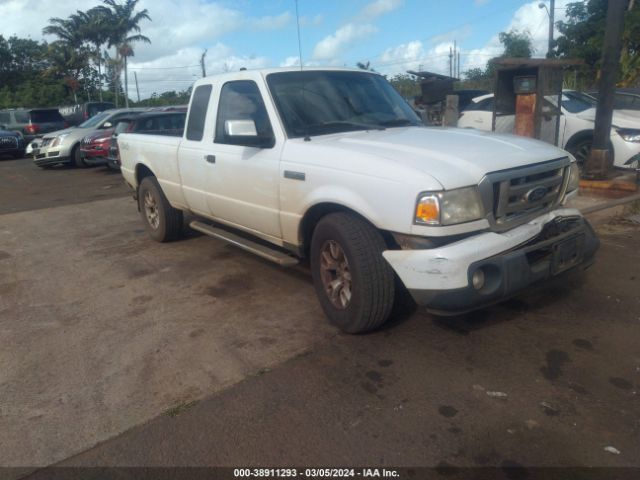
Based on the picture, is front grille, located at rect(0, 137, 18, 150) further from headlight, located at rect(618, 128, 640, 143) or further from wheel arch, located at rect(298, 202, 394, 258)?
headlight, located at rect(618, 128, 640, 143)

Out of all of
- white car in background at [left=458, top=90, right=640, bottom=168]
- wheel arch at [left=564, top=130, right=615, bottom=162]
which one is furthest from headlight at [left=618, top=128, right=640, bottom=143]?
wheel arch at [left=564, top=130, right=615, bottom=162]

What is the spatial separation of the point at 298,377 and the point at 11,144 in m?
19.7

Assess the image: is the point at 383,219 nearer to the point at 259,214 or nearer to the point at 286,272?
the point at 259,214

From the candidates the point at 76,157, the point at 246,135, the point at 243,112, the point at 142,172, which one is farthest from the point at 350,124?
the point at 76,157

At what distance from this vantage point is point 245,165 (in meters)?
4.52

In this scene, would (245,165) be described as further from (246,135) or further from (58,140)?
(58,140)

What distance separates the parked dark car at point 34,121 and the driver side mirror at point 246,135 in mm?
19821

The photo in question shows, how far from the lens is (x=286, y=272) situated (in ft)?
17.5

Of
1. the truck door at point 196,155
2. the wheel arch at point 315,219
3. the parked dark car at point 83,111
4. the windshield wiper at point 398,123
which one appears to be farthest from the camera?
the parked dark car at point 83,111

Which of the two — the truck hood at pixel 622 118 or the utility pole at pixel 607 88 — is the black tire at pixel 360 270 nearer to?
the utility pole at pixel 607 88

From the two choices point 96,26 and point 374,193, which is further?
point 96,26

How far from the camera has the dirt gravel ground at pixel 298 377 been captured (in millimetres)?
2723

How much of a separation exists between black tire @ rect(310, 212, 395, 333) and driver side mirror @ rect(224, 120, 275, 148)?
0.88 meters

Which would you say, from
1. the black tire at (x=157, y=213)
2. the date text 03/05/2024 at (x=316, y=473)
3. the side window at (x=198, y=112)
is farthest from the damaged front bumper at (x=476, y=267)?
the black tire at (x=157, y=213)
